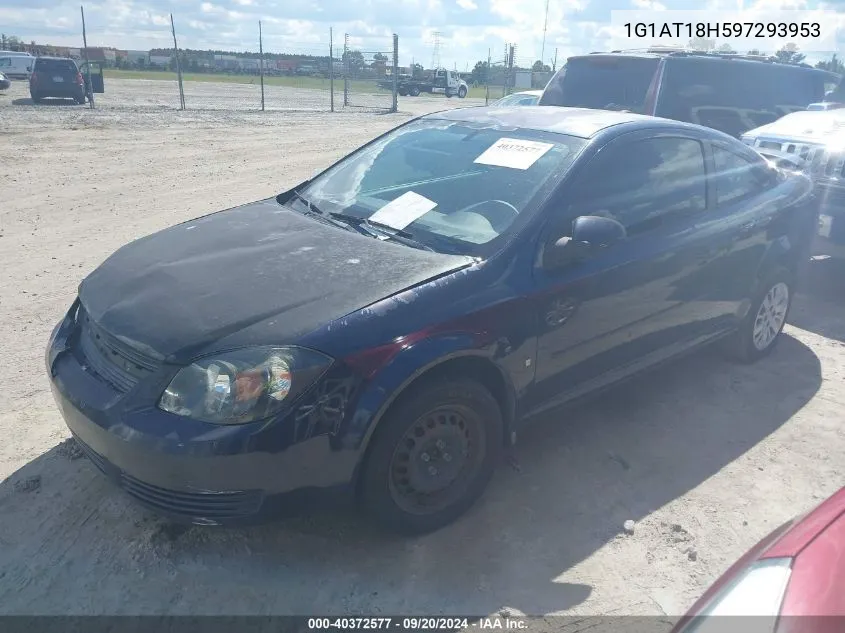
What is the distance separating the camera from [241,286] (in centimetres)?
292

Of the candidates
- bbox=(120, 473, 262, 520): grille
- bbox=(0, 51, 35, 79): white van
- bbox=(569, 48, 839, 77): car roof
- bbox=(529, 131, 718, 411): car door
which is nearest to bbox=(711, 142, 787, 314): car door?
bbox=(529, 131, 718, 411): car door

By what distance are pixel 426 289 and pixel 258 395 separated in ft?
2.59

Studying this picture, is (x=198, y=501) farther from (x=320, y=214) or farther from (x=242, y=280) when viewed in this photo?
(x=320, y=214)

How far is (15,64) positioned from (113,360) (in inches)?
1511

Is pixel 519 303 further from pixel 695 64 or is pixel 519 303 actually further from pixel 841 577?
pixel 695 64

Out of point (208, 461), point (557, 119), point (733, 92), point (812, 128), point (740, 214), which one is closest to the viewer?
point (208, 461)

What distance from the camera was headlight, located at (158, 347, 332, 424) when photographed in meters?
2.47

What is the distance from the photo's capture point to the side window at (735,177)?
427 centimetres

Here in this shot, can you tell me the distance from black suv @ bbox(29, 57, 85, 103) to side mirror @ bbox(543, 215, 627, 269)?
22.9m

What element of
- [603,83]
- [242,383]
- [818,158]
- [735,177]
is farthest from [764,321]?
[603,83]

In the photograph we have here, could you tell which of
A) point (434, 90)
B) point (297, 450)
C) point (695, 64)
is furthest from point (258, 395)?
point (434, 90)

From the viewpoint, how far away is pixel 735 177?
4402mm

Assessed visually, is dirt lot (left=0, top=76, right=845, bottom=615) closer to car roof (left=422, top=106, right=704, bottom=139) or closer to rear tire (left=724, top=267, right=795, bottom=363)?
rear tire (left=724, top=267, right=795, bottom=363)

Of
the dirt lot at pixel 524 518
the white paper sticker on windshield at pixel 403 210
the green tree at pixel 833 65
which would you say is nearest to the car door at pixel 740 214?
the dirt lot at pixel 524 518
